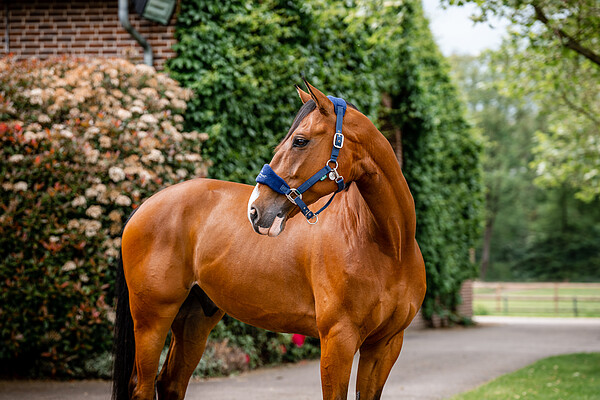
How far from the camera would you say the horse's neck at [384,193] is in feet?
8.93

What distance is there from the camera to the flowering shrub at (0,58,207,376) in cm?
593

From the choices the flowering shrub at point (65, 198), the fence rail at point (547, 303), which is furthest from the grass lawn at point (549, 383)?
the fence rail at point (547, 303)

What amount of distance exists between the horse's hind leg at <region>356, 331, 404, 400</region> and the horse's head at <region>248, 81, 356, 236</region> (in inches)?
33.7

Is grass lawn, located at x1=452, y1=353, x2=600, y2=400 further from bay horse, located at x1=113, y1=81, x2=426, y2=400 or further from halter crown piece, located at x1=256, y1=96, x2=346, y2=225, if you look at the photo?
halter crown piece, located at x1=256, y1=96, x2=346, y2=225

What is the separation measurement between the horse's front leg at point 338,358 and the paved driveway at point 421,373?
3.13 metres

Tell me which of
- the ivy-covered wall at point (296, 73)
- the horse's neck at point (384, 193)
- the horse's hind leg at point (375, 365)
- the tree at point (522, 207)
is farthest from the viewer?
the tree at point (522, 207)

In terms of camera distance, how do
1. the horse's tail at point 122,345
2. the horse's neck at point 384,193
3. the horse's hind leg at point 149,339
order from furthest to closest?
the horse's tail at point 122,345 → the horse's hind leg at point 149,339 → the horse's neck at point 384,193

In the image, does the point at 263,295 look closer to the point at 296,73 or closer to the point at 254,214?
the point at 254,214

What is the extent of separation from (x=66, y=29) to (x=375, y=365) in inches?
267

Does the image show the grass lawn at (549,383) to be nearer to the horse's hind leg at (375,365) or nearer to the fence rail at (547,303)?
the horse's hind leg at (375,365)

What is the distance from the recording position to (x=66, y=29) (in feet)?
24.7

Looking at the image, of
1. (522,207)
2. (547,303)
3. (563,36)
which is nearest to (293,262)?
(563,36)

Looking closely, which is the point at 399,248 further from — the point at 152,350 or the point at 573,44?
the point at 573,44

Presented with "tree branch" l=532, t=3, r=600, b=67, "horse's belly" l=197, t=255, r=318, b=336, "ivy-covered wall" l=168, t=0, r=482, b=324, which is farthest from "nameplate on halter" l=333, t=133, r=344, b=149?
"tree branch" l=532, t=3, r=600, b=67
